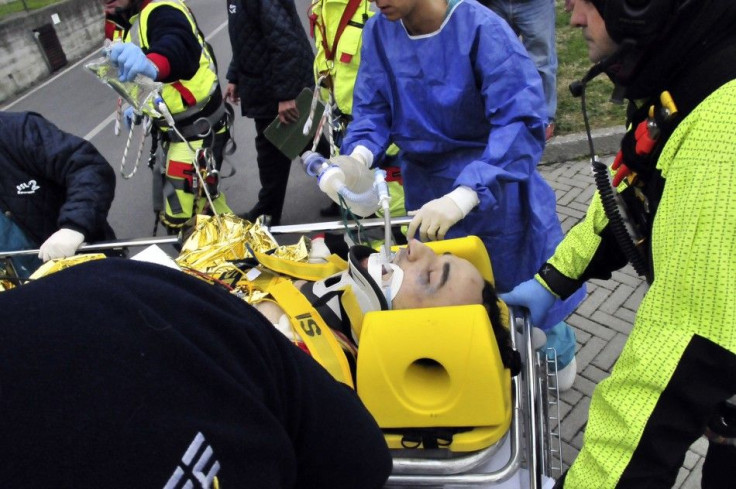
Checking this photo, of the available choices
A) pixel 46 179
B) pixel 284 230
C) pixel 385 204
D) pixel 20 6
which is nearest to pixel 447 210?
pixel 385 204

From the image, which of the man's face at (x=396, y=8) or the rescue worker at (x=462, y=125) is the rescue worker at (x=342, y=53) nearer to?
the rescue worker at (x=462, y=125)

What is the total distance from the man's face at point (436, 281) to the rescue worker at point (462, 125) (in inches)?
3.8

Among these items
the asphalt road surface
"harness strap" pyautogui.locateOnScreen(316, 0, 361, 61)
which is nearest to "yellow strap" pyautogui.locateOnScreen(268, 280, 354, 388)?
"harness strap" pyautogui.locateOnScreen(316, 0, 361, 61)

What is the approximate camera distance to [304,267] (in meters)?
2.27

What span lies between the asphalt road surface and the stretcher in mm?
2460

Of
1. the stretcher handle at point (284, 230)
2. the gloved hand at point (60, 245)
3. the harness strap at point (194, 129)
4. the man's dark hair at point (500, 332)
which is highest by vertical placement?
the harness strap at point (194, 129)

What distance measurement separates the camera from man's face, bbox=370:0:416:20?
2.08 meters

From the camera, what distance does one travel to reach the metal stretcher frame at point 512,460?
1553 millimetres

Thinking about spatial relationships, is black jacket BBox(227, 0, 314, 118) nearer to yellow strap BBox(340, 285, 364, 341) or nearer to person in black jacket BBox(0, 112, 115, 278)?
person in black jacket BBox(0, 112, 115, 278)

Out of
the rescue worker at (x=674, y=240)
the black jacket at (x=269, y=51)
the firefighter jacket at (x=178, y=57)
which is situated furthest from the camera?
the black jacket at (x=269, y=51)

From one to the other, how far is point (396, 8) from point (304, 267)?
106cm

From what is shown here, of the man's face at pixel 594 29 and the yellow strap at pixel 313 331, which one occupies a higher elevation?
the man's face at pixel 594 29

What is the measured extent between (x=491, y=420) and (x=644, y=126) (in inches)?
35.5

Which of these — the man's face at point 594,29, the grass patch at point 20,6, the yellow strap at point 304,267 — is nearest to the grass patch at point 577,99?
the yellow strap at point 304,267
